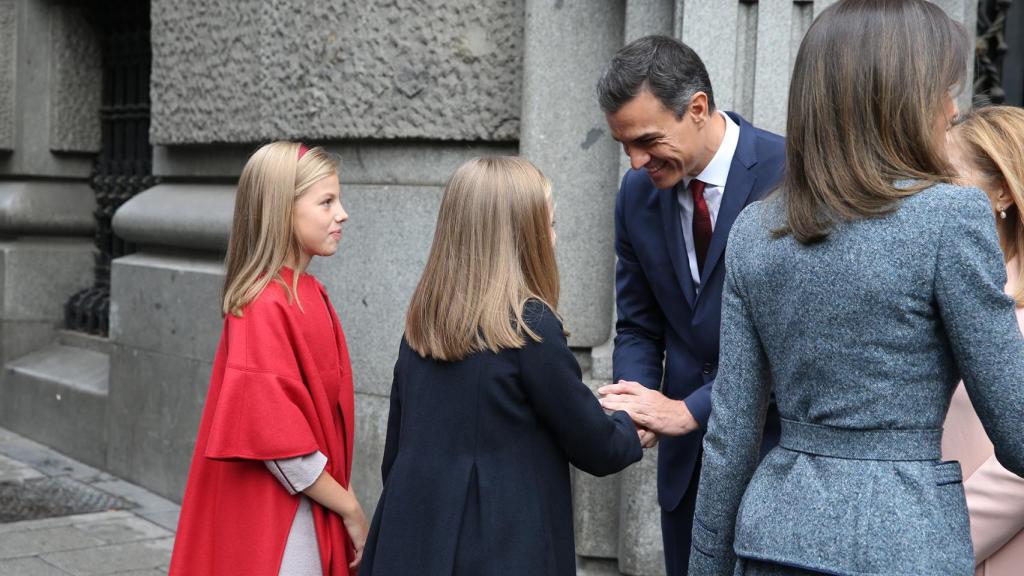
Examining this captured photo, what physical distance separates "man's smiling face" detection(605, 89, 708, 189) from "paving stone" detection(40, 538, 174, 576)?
10.1ft

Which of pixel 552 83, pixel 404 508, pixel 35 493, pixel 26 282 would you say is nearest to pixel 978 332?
pixel 404 508

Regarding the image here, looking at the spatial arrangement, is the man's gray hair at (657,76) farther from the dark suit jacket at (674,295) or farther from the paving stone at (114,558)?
the paving stone at (114,558)

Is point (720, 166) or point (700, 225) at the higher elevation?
point (720, 166)

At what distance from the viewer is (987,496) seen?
2.21 m

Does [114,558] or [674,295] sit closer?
[674,295]

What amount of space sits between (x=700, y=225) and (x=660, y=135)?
24 cm

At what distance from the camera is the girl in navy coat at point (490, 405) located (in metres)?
2.47

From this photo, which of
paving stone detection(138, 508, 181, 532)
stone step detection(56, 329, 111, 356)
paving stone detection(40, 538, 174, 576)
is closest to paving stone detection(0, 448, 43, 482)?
stone step detection(56, 329, 111, 356)

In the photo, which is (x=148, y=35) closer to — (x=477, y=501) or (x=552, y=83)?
(x=552, y=83)

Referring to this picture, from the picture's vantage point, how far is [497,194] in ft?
8.29

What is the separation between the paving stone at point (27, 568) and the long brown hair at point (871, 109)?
12.9 feet

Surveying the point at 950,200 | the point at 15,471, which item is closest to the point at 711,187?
the point at 950,200

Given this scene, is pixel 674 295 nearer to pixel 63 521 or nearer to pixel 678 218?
pixel 678 218

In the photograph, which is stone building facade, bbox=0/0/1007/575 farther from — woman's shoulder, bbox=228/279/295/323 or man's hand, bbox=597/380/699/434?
woman's shoulder, bbox=228/279/295/323
